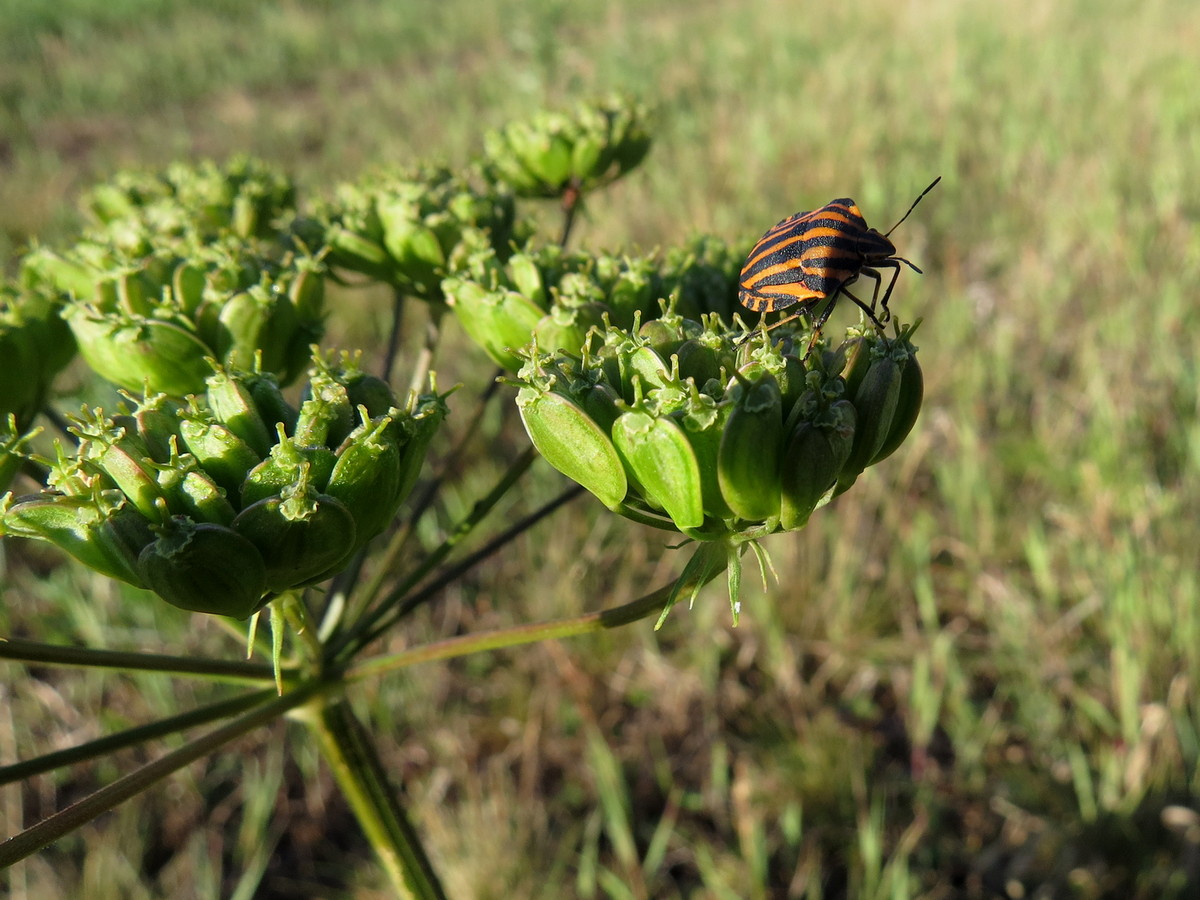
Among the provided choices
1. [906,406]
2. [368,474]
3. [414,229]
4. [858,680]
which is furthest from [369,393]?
[858,680]

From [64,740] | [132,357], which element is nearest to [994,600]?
[132,357]

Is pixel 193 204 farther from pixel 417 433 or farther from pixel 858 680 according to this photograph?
pixel 858 680

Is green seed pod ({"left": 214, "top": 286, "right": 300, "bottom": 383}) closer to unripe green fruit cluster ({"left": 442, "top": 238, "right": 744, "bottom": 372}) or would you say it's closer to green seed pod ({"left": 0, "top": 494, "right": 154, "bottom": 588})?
unripe green fruit cluster ({"left": 442, "top": 238, "right": 744, "bottom": 372})

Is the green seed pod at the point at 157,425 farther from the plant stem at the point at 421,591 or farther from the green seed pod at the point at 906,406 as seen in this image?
the green seed pod at the point at 906,406

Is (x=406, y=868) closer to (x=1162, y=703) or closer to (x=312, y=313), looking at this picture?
(x=312, y=313)

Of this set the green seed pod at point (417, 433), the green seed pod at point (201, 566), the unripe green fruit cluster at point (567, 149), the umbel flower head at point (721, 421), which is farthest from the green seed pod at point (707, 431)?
the unripe green fruit cluster at point (567, 149)
